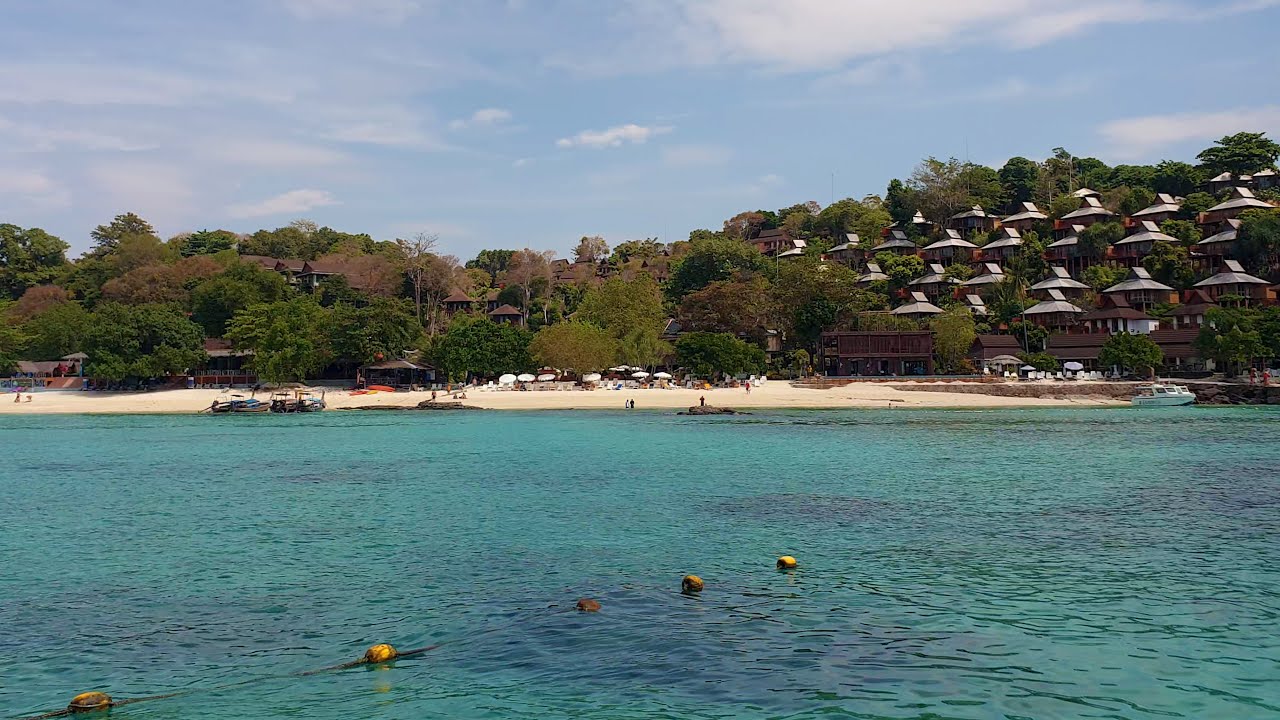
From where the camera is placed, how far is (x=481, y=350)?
76.6 metres

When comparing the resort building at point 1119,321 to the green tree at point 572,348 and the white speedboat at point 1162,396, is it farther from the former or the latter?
the green tree at point 572,348

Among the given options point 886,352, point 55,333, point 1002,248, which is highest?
point 1002,248

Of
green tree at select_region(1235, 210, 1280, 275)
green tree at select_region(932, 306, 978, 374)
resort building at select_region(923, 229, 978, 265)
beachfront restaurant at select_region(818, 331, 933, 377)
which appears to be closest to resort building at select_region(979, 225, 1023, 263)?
resort building at select_region(923, 229, 978, 265)

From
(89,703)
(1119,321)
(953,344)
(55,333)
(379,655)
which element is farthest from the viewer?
(1119,321)

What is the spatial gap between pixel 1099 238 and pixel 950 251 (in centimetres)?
1616

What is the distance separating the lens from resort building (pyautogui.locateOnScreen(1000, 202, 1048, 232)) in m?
110

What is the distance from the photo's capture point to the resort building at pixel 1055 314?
85750 millimetres

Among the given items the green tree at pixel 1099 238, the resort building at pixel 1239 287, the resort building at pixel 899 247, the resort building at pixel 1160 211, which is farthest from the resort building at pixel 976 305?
the resort building at pixel 1160 211

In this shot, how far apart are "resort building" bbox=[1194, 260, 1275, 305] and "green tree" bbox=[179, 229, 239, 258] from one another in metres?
119

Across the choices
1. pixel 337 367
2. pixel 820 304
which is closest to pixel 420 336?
pixel 337 367

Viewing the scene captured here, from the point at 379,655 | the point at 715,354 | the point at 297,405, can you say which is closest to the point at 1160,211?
the point at 715,354

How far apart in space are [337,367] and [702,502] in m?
66.3

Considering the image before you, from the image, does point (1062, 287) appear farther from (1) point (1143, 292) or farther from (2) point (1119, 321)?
(2) point (1119, 321)

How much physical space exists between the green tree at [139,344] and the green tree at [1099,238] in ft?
301
